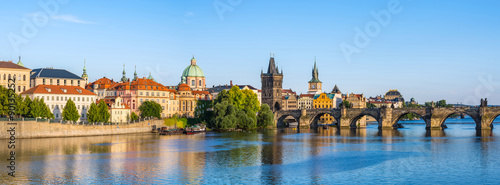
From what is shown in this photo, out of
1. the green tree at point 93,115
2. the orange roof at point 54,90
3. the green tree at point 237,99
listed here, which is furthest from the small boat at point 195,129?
the orange roof at point 54,90

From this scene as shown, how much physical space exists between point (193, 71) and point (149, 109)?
6963 centimetres

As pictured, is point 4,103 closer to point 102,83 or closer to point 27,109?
point 27,109

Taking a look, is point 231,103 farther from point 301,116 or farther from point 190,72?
point 190,72

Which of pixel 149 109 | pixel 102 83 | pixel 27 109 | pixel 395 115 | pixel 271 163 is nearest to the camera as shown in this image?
pixel 271 163

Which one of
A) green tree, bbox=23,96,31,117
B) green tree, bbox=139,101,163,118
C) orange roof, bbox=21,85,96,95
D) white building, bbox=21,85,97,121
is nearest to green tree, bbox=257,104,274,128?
green tree, bbox=139,101,163,118

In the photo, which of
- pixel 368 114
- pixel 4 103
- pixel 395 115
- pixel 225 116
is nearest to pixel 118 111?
pixel 225 116

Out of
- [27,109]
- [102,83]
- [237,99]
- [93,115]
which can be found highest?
[102,83]

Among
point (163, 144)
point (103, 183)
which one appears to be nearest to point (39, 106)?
point (163, 144)

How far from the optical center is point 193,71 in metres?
187

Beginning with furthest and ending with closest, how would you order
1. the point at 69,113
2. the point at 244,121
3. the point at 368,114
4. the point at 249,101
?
the point at 368,114 < the point at 249,101 < the point at 244,121 < the point at 69,113

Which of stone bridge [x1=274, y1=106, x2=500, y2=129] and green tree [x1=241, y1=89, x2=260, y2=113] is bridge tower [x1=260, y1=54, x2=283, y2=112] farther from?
green tree [x1=241, y1=89, x2=260, y2=113]

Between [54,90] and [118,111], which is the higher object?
[54,90]

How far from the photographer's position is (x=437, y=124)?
126750 millimetres

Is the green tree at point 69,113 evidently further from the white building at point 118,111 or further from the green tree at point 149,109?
the green tree at point 149,109
